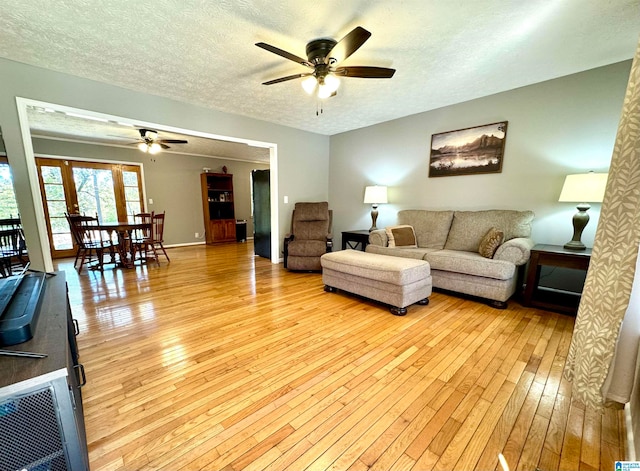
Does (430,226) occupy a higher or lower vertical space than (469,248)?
higher

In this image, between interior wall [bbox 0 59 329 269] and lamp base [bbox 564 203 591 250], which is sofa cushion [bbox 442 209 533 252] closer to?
lamp base [bbox 564 203 591 250]

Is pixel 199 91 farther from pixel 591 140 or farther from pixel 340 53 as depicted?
pixel 591 140

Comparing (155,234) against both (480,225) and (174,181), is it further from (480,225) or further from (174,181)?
(480,225)

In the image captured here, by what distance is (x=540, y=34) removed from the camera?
203 centimetres

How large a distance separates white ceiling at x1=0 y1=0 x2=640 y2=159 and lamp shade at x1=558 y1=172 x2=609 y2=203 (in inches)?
44.5

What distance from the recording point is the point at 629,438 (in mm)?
1152

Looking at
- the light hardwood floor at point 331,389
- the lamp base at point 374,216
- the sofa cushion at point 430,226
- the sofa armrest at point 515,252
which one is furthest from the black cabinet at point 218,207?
the sofa armrest at point 515,252

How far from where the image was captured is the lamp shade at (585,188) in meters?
2.31

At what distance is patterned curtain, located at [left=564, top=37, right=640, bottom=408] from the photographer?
1046 millimetres

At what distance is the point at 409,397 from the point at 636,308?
1.15 meters

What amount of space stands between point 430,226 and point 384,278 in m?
1.55

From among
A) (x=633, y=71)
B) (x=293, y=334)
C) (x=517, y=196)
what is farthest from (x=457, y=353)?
(x=517, y=196)

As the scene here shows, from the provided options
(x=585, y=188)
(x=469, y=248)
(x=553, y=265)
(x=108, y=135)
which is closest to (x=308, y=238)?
(x=469, y=248)

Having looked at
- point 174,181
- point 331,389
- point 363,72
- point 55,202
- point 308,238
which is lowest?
point 331,389
